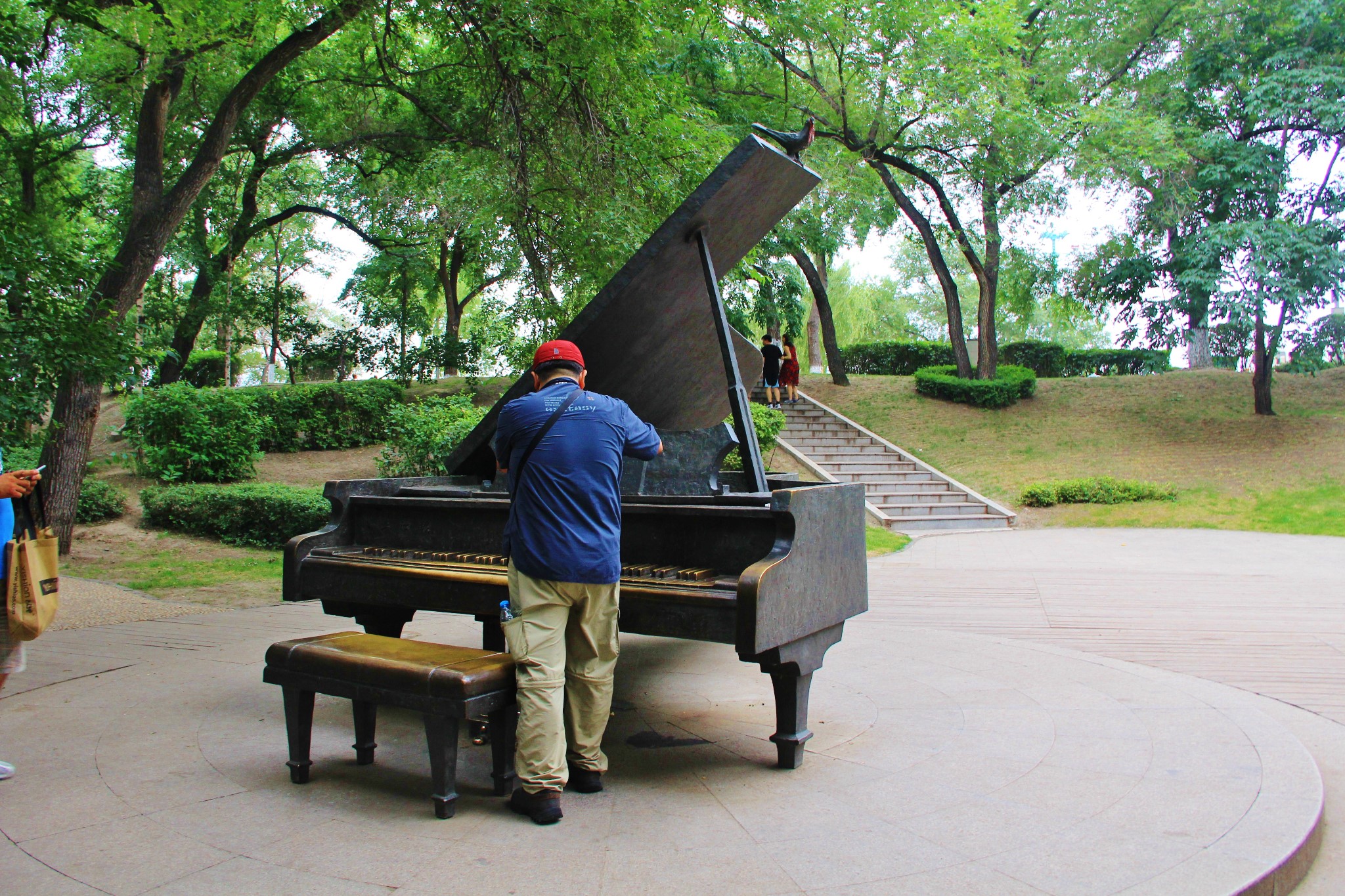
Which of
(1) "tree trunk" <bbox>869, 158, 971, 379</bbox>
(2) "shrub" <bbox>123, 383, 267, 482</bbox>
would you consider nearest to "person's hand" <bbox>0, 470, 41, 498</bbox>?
(2) "shrub" <bbox>123, 383, 267, 482</bbox>

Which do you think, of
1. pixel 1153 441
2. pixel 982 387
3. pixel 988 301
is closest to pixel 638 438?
pixel 1153 441

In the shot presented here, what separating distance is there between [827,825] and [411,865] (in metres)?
1.47

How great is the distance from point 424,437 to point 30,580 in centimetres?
986

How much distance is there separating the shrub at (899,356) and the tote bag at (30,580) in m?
28.1

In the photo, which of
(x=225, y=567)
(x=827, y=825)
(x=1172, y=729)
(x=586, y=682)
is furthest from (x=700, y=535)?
(x=225, y=567)

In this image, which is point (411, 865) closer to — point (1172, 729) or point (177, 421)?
point (1172, 729)

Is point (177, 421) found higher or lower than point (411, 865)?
higher

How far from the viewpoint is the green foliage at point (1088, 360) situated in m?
29.0

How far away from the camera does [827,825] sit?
338 centimetres

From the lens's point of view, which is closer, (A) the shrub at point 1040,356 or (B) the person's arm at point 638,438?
(B) the person's arm at point 638,438

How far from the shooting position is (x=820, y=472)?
59.7ft

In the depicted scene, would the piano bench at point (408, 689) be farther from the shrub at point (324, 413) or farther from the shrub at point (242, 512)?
the shrub at point (324, 413)

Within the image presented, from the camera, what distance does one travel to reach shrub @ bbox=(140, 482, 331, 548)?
38.4 ft

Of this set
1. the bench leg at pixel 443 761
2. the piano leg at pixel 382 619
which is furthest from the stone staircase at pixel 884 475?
the bench leg at pixel 443 761
